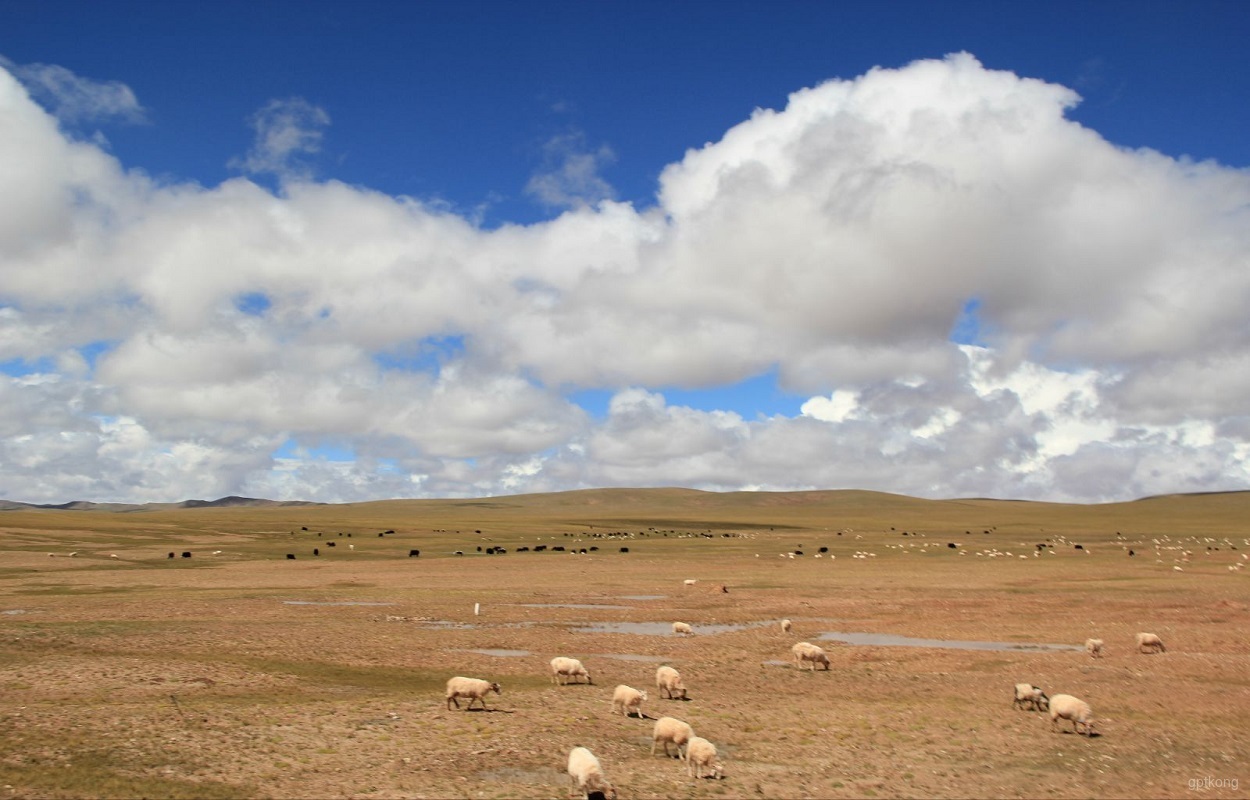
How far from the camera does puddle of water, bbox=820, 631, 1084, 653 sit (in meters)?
29.7

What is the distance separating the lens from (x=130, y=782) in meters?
13.4

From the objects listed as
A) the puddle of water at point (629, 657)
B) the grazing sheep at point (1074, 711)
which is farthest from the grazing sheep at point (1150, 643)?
the puddle of water at point (629, 657)

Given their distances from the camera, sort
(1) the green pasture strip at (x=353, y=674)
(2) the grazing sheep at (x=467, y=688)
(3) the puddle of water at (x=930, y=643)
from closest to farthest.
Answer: (2) the grazing sheep at (x=467, y=688) < (1) the green pasture strip at (x=353, y=674) < (3) the puddle of water at (x=930, y=643)

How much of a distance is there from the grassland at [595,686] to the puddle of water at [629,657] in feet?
0.63

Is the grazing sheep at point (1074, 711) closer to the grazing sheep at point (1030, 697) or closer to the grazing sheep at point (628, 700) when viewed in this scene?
the grazing sheep at point (1030, 697)

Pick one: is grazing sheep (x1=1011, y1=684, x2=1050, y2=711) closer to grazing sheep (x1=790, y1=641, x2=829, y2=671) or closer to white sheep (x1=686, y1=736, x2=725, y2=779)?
grazing sheep (x1=790, y1=641, x2=829, y2=671)

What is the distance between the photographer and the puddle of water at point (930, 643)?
1168 inches

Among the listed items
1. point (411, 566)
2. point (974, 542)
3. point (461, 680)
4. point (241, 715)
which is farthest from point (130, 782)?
point (974, 542)

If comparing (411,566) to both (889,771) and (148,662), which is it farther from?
(889,771)

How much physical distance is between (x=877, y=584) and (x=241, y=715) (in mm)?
39584

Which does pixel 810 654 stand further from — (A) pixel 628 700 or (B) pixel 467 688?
(B) pixel 467 688

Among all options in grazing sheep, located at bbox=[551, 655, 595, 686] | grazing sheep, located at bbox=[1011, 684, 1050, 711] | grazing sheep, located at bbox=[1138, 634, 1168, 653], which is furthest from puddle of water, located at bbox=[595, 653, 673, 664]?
grazing sheep, located at bbox=[1138, 634, 1168, 653]

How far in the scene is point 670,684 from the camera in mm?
21156

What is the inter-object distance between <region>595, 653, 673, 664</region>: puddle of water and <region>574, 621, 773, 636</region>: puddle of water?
479cm
